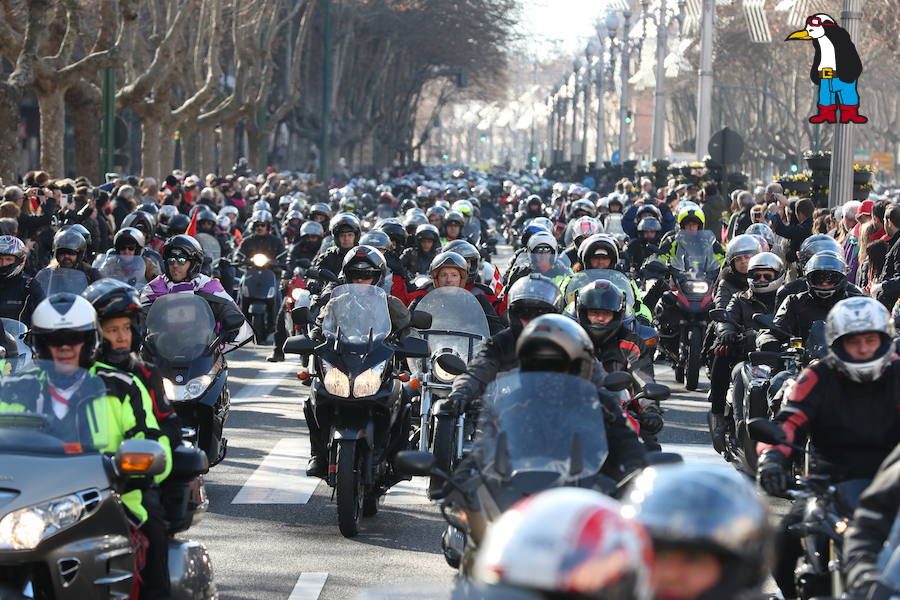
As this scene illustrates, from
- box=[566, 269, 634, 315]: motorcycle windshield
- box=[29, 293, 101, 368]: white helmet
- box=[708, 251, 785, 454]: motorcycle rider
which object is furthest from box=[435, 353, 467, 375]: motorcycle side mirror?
box=[566, 269, 634, 315]: motorcycle windshield

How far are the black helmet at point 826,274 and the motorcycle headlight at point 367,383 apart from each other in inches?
104

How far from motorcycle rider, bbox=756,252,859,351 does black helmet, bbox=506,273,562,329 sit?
75.1 inches

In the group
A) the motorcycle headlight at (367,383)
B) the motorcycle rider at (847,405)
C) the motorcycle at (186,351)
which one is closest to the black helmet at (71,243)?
the motorcycle at (186,351)

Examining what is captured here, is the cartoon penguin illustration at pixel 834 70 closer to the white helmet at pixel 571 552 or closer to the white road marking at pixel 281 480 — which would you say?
the white road marking at pixel 281 480

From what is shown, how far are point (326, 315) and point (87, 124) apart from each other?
83.8 feet

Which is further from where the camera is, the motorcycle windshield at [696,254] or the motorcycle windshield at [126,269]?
the motorcycle windshield at [696,254]

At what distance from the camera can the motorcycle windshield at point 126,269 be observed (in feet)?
45.5

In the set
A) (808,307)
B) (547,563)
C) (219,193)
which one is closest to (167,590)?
(547,563)

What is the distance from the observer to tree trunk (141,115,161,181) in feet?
133

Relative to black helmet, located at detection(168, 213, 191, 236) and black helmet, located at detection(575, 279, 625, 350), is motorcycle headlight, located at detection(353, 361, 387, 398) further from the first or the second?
black helmet, located at detection(168, 213, 191, 236)

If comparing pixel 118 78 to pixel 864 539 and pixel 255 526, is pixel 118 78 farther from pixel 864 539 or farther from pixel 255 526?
pixel 864 539

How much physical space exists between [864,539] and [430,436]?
517 cm

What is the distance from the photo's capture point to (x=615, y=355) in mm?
10227

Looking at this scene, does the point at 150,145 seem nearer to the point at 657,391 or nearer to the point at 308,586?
the point at 308,586
